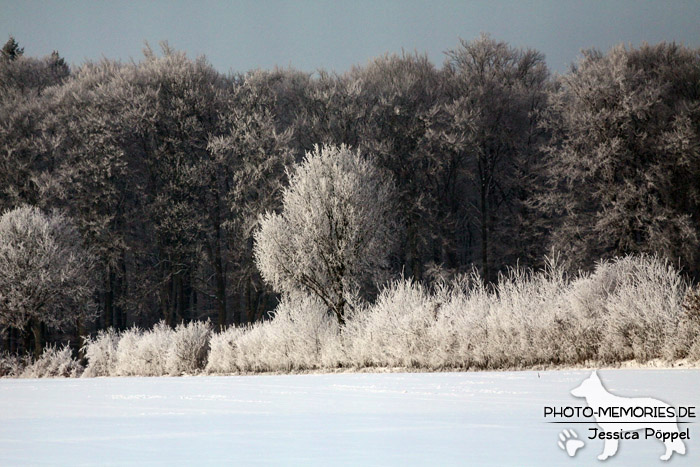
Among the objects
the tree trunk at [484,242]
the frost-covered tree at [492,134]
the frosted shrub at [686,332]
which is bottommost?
the frosted shrub at [686,332]

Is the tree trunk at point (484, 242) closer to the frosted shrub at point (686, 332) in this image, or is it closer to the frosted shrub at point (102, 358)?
the frosted shrub at point (102, 358)

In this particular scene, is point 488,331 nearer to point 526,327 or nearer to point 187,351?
point 526,327

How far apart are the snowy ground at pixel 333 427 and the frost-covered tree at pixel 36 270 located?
20.1 m

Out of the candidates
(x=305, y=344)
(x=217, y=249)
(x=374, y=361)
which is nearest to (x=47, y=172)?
(x=217, y=249)

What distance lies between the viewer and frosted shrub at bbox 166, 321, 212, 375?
22141mm

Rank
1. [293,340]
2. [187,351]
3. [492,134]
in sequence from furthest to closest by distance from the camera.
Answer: [492,134]
[187,351]
[293,340]

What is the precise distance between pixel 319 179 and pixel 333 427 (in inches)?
693

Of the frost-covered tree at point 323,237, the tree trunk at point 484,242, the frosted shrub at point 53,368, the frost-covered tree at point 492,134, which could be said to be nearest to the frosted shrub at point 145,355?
the frosted shrub at point 53,368

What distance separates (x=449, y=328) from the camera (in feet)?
50.9

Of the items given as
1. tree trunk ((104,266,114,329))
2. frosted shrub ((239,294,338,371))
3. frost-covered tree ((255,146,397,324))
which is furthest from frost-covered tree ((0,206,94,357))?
frosted shrub ((239,294,338,371))

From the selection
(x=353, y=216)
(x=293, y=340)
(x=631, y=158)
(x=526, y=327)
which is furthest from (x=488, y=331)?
(x=631, y=158)

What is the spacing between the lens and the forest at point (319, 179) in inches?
1027

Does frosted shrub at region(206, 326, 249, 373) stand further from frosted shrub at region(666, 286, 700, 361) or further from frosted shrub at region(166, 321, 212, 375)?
frosted shrub at region(666, 286, 700, 361)

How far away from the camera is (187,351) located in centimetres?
2239
